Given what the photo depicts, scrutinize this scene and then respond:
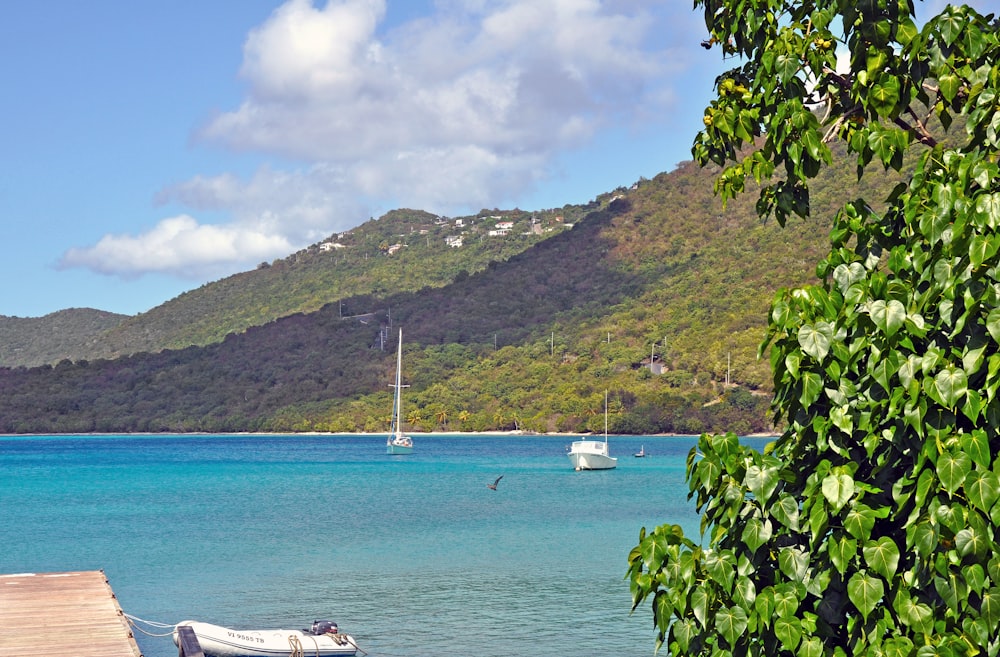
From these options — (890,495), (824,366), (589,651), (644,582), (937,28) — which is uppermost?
(937,28)

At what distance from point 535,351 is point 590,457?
77206 mm

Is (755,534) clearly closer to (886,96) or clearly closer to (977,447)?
(977,447)

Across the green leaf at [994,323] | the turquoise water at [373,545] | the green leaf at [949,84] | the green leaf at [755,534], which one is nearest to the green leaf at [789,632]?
the green leaf at [755,534]

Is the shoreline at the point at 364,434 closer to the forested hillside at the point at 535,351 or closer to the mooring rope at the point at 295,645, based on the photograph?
the forested hillside at the point at 535,351

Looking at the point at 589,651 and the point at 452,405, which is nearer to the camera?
the point at 589,651

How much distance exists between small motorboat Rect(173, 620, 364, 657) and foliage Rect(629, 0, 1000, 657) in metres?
15.3

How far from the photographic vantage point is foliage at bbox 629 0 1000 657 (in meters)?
3.95

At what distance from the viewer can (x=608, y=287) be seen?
6826 inches

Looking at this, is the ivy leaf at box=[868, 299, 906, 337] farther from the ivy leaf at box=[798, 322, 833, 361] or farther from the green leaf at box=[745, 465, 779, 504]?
the green leaf at box=[745, 465, 779, 504]

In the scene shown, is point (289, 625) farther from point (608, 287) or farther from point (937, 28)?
point (608, 287)

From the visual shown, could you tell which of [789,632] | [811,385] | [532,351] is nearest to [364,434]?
[532,351]

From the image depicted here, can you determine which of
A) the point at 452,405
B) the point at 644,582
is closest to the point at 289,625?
the point at 644,582

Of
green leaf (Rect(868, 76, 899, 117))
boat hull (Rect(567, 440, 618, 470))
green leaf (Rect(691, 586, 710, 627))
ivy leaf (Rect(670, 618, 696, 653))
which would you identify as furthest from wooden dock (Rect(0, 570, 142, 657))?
boat hull (Rect(567, 440, 618, 470))

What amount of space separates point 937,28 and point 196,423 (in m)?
171
